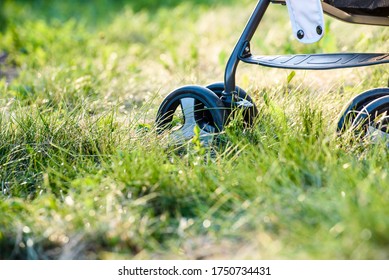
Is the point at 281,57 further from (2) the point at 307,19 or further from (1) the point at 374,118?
(1) the point at 374,118

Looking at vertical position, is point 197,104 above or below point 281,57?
below

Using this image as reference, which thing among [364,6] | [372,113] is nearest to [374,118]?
[372,113]

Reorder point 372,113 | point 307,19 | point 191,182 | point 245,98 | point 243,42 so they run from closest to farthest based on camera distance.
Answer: point 191,182 < point 372,113 < point 307,19 < point 243,42 < point 245,98

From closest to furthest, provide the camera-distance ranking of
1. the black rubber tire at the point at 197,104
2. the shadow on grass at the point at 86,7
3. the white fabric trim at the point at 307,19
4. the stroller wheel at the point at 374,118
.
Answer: the stroller wheel at the point at 374,118 < the white fabric trim at the point at 307,19 < the black rubber tire at the point at 197,104 < the shadow on grass at the point at 86,7

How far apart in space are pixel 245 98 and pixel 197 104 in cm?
22

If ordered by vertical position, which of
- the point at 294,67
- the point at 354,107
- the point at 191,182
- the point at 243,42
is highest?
the point at 243,42

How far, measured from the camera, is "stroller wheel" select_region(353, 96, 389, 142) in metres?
2.65

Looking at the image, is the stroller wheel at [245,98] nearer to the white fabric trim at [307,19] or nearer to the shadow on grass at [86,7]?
the white fabric trim at [307,19]

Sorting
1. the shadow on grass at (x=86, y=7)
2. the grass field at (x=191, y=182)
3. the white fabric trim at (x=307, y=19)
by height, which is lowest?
the grass field at (x=191, y=182)

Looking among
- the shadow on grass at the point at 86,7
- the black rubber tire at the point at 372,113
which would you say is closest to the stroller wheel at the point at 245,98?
the black rubber tire at the point at 372,113

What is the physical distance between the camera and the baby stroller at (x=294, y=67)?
2709 mm

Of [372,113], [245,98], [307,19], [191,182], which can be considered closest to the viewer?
[191,182]

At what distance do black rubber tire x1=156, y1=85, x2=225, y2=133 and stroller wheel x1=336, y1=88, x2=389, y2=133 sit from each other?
495 millimetres

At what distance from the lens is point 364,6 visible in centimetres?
282
